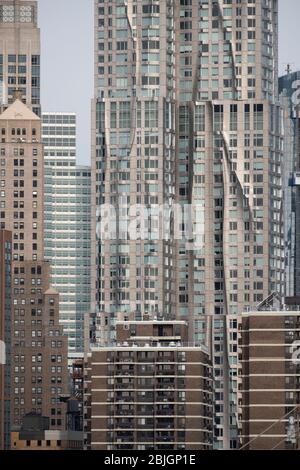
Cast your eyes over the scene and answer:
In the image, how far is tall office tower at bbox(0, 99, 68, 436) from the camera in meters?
99.9

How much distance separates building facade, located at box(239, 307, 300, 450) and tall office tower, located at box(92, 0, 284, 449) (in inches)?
893

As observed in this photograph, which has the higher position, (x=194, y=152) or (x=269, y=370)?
(x=194, y=152)

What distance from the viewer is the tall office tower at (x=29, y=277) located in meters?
99.9

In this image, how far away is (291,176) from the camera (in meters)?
105

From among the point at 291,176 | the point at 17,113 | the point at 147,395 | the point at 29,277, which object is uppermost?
the point at 17,113

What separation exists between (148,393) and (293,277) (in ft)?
93.6

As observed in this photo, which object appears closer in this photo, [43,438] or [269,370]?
[269,370]

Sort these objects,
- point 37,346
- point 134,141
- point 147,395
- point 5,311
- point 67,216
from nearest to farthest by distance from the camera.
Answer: point 147,395 < point 134,141 < point 5,311 < point 37,346 < point 67,216

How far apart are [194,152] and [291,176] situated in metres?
8.15

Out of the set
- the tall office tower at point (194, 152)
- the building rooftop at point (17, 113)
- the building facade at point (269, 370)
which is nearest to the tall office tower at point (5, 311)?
the building rooftop at point (17, 113)

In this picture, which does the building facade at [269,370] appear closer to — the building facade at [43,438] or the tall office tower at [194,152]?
the building facade at [43,438]

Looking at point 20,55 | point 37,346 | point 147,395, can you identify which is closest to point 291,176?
point 37,346

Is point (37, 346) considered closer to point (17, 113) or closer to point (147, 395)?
point (17, 113)

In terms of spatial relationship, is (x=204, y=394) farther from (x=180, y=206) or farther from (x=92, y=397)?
(x=180, y=206)
